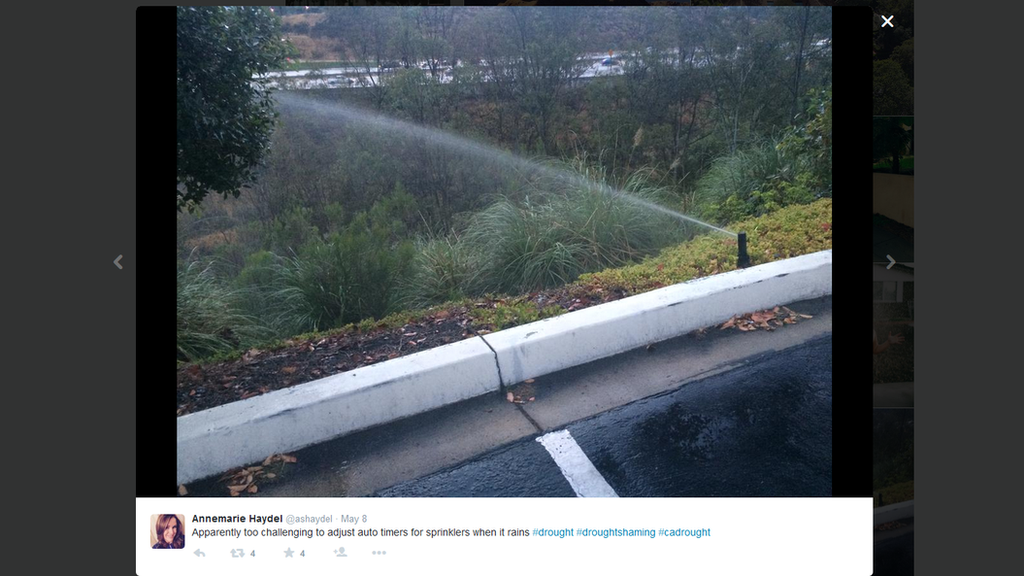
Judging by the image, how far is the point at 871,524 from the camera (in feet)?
10.9

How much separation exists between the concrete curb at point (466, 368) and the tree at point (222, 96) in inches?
41.9

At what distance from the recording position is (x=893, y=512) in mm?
3441

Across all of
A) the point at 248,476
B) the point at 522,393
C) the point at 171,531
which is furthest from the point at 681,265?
the point at 171,531

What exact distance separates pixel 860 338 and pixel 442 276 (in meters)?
2.12

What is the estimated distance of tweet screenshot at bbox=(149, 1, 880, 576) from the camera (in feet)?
10.6

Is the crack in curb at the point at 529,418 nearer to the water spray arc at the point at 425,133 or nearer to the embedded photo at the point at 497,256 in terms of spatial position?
the embedded photo at the point at 497,256

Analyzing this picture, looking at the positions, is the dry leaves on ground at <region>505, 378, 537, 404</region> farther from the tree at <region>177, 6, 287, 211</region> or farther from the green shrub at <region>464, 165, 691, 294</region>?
the tree at <region>177, 6, 287, 211</region>

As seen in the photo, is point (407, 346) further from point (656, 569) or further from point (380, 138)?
point (656, 569)

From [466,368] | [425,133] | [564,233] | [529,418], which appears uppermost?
[425,133]

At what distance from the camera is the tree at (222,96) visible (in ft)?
11.0

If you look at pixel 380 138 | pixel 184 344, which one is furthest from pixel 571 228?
pixel 184 344

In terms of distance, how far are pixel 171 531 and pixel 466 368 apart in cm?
153

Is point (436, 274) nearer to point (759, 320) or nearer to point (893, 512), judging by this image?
point (759, 320)

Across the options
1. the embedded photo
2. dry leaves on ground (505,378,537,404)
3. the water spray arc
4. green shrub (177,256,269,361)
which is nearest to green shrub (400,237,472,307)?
the embedded photo
